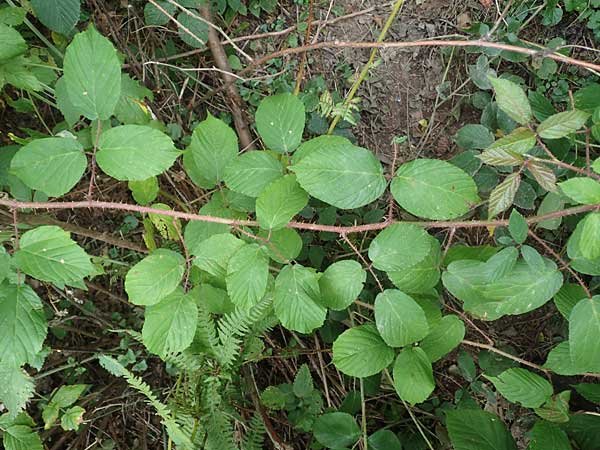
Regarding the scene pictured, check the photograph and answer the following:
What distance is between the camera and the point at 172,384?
209 cm

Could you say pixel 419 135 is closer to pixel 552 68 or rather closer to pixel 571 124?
pixel 552 68

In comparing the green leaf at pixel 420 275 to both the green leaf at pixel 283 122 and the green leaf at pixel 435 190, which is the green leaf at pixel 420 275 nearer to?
the green leaf at pixel 435 190

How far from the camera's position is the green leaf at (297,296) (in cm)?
118

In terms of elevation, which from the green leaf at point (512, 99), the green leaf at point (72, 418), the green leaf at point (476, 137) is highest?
the green leaf at point (512, 99)

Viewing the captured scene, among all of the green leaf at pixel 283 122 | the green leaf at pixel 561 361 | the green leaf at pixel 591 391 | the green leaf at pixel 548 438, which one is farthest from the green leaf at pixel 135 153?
the green leaf at pixel 591 391

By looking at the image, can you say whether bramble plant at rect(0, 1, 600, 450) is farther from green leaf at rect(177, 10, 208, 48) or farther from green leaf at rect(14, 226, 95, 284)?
green leaf at rect(177, 10, 208, 48)

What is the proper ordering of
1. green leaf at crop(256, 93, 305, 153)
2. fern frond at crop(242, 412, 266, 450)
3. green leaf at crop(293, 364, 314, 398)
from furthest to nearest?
green leaf at crop(293, 364, 314, 398), fern frond at crop(242, 412, 266, 450), green leaf at crop(256, 93, 305, 153)

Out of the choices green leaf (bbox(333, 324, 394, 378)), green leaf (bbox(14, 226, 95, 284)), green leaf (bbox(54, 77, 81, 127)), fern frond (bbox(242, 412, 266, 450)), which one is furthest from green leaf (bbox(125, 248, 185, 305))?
fern frond (bbox(242, 412, 266, 450))

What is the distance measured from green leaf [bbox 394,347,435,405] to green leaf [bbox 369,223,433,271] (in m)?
0.30

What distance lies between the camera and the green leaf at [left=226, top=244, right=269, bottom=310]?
1.14 metres

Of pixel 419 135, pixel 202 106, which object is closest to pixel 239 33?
pixel 202 106

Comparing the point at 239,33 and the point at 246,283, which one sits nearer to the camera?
the point at 246,283

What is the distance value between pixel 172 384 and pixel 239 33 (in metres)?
1.47

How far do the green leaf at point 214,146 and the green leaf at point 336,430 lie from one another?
85cm
